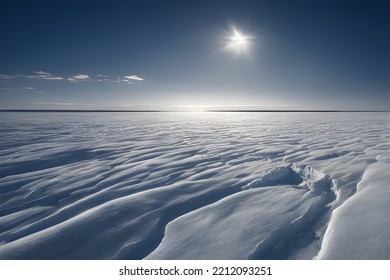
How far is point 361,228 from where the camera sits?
6.48ft

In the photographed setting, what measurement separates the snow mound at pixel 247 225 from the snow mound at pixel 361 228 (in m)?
0.25

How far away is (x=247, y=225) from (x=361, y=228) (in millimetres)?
998

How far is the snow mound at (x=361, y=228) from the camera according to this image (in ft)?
5.71

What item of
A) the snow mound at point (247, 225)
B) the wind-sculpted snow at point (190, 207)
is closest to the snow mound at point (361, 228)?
the wind-sculpted snow at point (190, 207)

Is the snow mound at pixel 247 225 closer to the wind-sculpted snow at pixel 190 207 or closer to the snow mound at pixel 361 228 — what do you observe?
the wind-sculpted snow at pixel 190 207

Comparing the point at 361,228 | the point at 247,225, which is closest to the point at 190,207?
the point at 247,225

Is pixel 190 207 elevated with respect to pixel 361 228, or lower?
lower

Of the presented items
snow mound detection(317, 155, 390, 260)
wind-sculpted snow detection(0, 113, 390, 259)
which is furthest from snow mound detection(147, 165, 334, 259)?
snow mound detection(317, 155, 390, 260)

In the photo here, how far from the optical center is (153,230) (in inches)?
88.4

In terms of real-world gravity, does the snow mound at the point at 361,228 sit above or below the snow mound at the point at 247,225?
above

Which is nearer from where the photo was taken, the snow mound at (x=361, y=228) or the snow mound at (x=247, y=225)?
the snow mound at (x=361, y=228)

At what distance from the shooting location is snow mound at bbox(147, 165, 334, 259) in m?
1.88

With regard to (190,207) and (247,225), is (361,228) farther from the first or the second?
(190,207)
